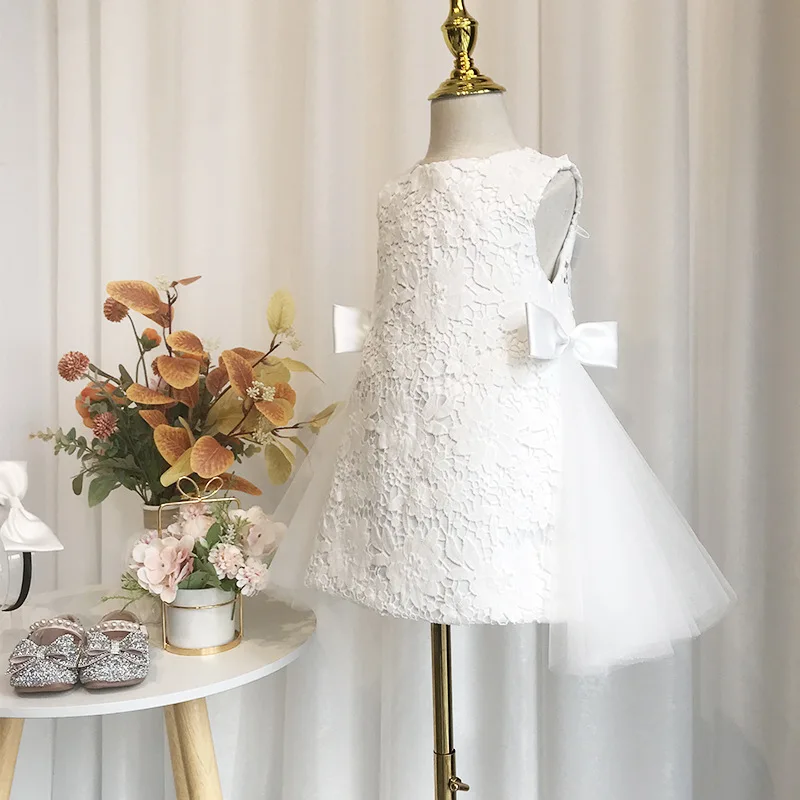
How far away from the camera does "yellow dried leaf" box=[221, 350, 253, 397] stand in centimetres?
111

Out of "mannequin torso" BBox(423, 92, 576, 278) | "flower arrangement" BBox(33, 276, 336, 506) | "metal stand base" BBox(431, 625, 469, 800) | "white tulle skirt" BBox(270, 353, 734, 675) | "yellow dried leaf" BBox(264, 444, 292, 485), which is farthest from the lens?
"yellow dried leaf" BBox(264, 444, 292, 485)

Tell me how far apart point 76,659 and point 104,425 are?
1.02ft

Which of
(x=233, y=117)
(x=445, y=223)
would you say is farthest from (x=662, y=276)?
(x=233, y=117)

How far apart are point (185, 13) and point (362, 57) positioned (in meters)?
0.33

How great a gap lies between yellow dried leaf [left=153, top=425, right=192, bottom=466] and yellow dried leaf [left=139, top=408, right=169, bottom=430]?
2 cm

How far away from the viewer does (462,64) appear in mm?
917

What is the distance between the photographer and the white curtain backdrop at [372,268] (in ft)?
3.60

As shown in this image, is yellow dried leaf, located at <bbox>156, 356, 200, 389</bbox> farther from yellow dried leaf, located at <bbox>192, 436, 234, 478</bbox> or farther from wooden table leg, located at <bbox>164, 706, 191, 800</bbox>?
wooden table leg, located at <bbox>164, 706, 191, 800</bbox>

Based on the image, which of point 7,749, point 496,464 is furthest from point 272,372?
point 7,749

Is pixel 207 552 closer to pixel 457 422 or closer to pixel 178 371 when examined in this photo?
pixel 178 371

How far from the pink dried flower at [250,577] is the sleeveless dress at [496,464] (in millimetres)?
159

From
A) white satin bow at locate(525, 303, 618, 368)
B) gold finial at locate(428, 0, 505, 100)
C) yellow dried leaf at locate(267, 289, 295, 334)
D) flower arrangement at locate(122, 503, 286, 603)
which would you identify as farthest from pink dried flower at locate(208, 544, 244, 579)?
gold finial at locate(428, 0, 505, 100)

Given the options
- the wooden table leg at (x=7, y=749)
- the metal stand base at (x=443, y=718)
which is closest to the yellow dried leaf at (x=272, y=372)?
the metal stand base at (x=443, y=718)

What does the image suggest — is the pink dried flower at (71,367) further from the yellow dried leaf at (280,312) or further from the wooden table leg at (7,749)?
the wooden table leg at (7,749)
